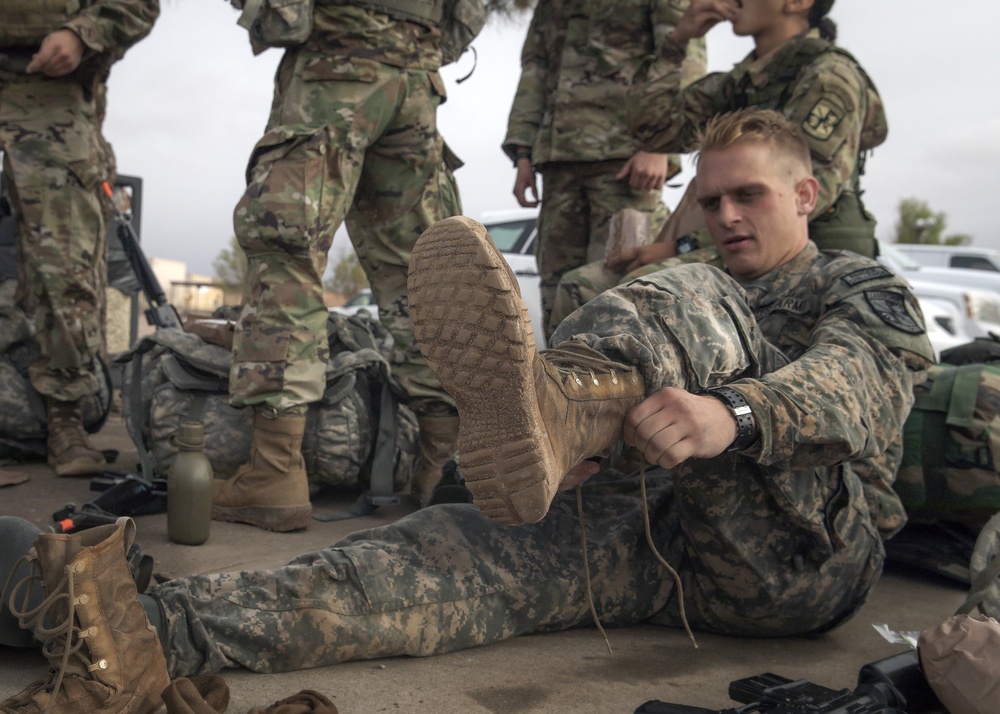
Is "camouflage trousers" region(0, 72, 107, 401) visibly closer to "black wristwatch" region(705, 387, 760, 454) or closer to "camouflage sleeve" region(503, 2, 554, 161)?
"camouflage sleeve" region(503, 2, 554, 161)

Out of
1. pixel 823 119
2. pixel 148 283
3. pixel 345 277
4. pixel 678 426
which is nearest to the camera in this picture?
pixel 678 426

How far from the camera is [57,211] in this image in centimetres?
337

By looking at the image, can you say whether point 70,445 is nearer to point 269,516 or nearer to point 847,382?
point 269,516

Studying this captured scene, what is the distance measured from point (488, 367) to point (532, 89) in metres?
2.85

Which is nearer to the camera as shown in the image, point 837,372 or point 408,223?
point 837,372

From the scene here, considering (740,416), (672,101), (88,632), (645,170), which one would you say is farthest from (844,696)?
(645,170)

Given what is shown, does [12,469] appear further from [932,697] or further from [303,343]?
[932,697]

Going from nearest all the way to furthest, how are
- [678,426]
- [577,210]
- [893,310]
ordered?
1. [678,426]
2. [893,310]
3. [577,210]

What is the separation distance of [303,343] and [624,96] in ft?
5.71

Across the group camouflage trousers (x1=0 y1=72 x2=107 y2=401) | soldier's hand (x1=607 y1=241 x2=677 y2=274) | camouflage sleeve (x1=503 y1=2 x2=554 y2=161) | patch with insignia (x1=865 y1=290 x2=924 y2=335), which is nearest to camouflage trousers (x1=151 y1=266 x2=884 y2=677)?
patch with insignia (x1=865 y1=290 x2=924 y2=335)

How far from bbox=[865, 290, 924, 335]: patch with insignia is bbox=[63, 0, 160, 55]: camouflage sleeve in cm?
278

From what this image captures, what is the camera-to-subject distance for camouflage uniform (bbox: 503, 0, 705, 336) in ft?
11.9

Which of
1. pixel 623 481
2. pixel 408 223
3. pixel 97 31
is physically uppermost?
pixel 97 31

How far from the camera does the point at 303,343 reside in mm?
2736
